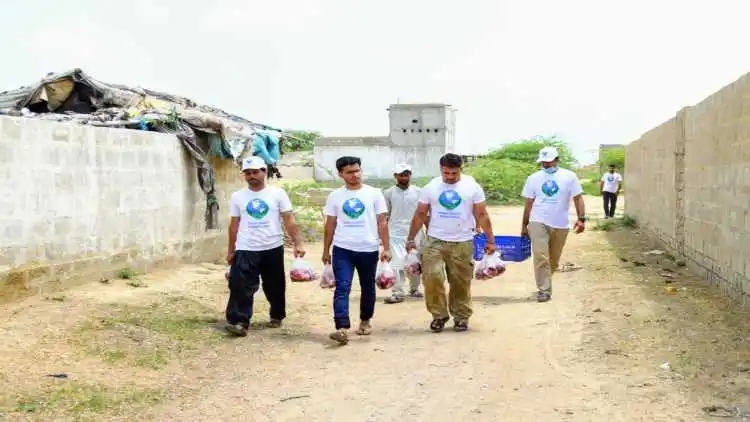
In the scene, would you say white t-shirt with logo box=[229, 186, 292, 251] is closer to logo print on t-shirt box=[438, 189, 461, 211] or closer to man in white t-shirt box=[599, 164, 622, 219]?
logo print on t-shirt box=[438, 189, 461, 211]

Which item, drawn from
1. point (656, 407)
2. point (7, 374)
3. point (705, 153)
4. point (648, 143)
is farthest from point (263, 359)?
point (648, 143)

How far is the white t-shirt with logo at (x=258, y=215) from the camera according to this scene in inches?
324

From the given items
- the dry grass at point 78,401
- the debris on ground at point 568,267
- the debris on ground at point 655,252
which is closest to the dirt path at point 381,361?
the dry grass at point 78,401

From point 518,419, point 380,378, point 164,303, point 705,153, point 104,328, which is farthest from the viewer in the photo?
point 705,153

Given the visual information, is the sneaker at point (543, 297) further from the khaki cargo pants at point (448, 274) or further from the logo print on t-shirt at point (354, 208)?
the logo print on t-shirt at point (354, 208)

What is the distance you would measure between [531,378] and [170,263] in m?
6.96

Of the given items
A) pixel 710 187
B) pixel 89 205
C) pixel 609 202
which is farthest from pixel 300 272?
pixel 609 202

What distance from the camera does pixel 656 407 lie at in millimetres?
5555

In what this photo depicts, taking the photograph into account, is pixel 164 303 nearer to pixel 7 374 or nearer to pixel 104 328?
pixel 104 328

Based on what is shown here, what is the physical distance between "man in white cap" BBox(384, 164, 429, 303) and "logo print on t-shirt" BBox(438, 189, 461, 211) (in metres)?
1.78

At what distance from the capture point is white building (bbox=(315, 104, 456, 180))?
134 ft

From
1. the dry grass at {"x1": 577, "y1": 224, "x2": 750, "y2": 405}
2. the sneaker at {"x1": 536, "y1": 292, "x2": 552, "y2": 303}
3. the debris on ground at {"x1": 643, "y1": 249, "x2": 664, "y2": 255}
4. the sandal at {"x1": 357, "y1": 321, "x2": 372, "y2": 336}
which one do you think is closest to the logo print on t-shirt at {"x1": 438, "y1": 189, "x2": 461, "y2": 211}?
the sandal at {"x1": 357, "y1": 321, "x2": 372, "y2": 336}

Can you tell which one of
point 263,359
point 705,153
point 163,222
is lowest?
point 263,359

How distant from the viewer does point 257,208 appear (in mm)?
8203
